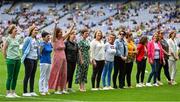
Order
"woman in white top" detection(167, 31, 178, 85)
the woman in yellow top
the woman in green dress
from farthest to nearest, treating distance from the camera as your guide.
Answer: "woman in white top" detection(167, 31, 178, 85), the woman in yellow top, the woman in green dress

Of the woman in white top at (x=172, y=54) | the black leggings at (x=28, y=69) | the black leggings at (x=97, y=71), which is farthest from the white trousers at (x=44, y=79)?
the woman in white top at (x=172, y=54)

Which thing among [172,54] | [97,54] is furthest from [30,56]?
[172,54]

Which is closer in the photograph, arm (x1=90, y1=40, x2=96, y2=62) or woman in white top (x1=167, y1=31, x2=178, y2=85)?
arm (x1=90, y1=40, x2=96, y2=62)

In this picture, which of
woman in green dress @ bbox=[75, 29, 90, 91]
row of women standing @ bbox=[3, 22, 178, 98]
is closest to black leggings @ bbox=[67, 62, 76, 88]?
row of women standing @ bbox=[3, 22, 178, 98]

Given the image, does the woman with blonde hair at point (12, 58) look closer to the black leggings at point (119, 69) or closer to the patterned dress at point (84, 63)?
the patterned dress at point (84, 63)

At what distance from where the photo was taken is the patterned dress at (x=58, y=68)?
1841 cm

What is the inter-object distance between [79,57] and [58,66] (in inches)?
39.6

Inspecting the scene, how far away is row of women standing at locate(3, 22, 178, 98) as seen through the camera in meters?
17.3

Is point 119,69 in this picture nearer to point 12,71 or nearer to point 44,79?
point 44,79

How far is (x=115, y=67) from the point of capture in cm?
2045

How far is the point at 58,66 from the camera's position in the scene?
60.7ft

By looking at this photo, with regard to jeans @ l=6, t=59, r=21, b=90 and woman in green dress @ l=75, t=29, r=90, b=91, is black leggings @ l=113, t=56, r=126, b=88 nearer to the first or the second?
woman in green dress @ l=75, t=29, r=90, b=91

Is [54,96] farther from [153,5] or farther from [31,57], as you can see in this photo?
[153,5]

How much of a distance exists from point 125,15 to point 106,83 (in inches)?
1758
